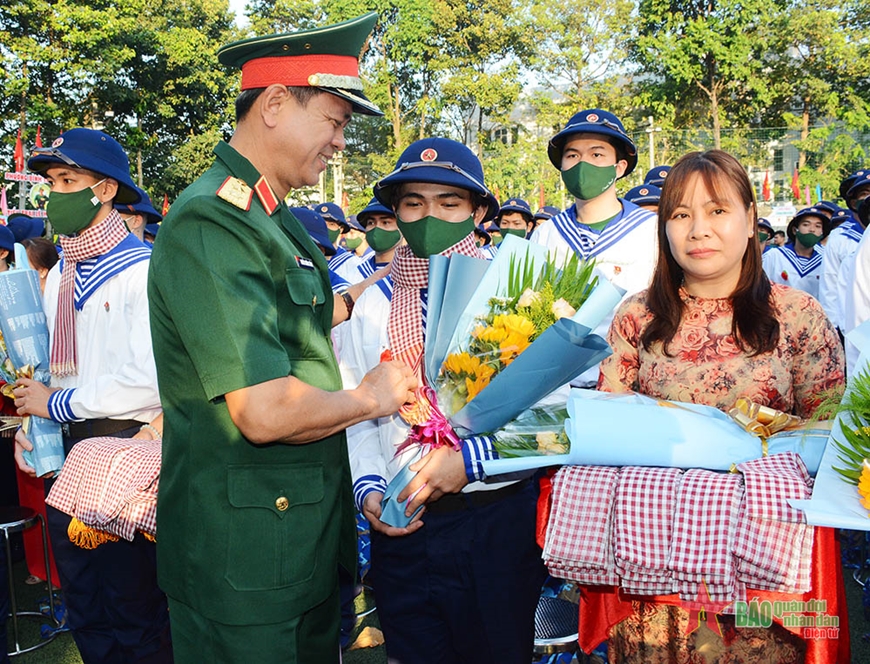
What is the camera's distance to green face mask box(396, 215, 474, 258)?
2.69m

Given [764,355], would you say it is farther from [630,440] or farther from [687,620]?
[687,620]

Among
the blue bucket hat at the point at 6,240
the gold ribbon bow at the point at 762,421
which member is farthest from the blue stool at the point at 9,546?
the gold ribbon bow at the point at 762,421

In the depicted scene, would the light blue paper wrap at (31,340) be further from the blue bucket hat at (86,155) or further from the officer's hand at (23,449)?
the blue bucket hat at (86,155)

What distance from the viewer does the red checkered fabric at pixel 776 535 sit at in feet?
5.84

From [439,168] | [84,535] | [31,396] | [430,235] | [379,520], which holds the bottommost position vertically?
[84,535]

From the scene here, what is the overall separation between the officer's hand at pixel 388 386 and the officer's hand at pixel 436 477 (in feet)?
0.71

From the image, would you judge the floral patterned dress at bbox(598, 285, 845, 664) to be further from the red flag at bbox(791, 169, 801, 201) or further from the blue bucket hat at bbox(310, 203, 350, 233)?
the red flag at bbox(791, 169, 801, 201)

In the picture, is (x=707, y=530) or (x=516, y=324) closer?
(x=707, y=530)

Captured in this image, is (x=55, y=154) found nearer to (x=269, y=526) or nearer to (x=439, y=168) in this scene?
(x=439, y=168)

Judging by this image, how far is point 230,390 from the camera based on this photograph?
5.96 ft

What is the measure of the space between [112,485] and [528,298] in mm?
1708

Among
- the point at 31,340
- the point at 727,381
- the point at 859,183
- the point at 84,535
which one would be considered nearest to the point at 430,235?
the point at 727,381

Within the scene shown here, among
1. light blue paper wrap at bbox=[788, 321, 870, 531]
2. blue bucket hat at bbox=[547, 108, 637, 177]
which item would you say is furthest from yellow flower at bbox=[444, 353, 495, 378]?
blue bucket hat at bbox=[547, 108, 637, 177]

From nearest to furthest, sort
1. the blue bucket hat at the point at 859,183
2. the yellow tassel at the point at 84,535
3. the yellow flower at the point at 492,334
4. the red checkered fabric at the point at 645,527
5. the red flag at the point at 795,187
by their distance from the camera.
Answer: the red checkered fabric at the point at 645,527 < the yellow flower at the point at 492,334 < the yellow tassel at the point at 84,535 < the blue bucket hat at the point at 859,183 < the red flag at the point at 795,187
